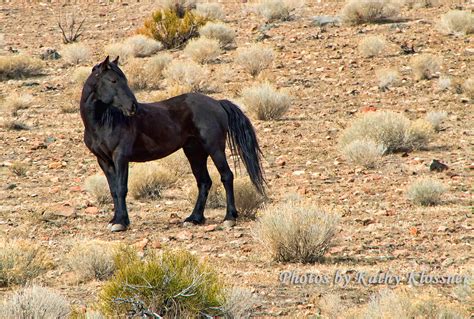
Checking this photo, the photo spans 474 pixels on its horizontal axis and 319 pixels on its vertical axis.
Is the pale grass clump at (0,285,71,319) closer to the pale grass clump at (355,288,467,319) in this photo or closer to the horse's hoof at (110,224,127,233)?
the pale grass clump at (355,288,467,319)

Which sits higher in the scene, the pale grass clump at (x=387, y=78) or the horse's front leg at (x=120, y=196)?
the horse's front leg at (x=120, y=196)

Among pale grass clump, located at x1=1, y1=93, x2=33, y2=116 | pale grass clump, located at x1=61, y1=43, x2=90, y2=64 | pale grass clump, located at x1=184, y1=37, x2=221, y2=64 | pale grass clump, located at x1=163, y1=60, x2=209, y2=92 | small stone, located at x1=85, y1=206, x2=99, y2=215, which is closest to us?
small stone, located at x1=85, y1=206, x2=99, y2=215

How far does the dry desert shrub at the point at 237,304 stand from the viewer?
7.18m

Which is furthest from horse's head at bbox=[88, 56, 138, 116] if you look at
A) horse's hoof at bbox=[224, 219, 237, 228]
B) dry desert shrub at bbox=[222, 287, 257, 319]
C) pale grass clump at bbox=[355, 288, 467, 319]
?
pale grass clump at bbox=[355, 288, 467, 319]

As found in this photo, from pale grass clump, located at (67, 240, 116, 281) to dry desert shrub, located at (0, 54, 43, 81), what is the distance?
15.9 meters

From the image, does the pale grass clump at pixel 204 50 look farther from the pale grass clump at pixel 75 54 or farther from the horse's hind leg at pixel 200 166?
the horse's hind leg at pixel 200 166

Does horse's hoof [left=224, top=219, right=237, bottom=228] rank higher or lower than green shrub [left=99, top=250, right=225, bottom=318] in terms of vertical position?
lower

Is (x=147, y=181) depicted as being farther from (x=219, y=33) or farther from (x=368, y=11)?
(x=368, y=11)

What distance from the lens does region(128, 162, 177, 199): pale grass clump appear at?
1373 cm

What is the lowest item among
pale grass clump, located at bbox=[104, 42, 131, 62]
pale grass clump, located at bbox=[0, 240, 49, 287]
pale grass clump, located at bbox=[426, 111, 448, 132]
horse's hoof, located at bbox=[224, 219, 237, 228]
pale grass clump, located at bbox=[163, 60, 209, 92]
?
pale grass clump, located at bbox=[104, 42, 131, 62]

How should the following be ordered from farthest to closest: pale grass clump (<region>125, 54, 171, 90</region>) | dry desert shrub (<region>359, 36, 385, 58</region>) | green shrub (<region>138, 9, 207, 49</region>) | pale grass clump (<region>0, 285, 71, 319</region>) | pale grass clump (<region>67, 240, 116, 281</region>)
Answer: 1. green shrub (<region>138, 9, 207, 49</region>)
2. dry desert shrub (<region>359, 36, 385, 58</region>)
3. pale grass clump (<region>125, 54, 171, 90</region>)
4. pale grass clump (<region>67, 240, 116, 281</region>)
5. pale grass clump (<region>0, 285, 71, 319</region>)

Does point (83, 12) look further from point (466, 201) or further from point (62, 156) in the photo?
point (466, 201)

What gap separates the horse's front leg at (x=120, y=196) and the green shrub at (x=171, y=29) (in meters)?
16.4

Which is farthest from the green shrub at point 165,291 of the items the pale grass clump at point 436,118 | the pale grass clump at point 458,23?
Answer: the pale grass clump at point 458,23
